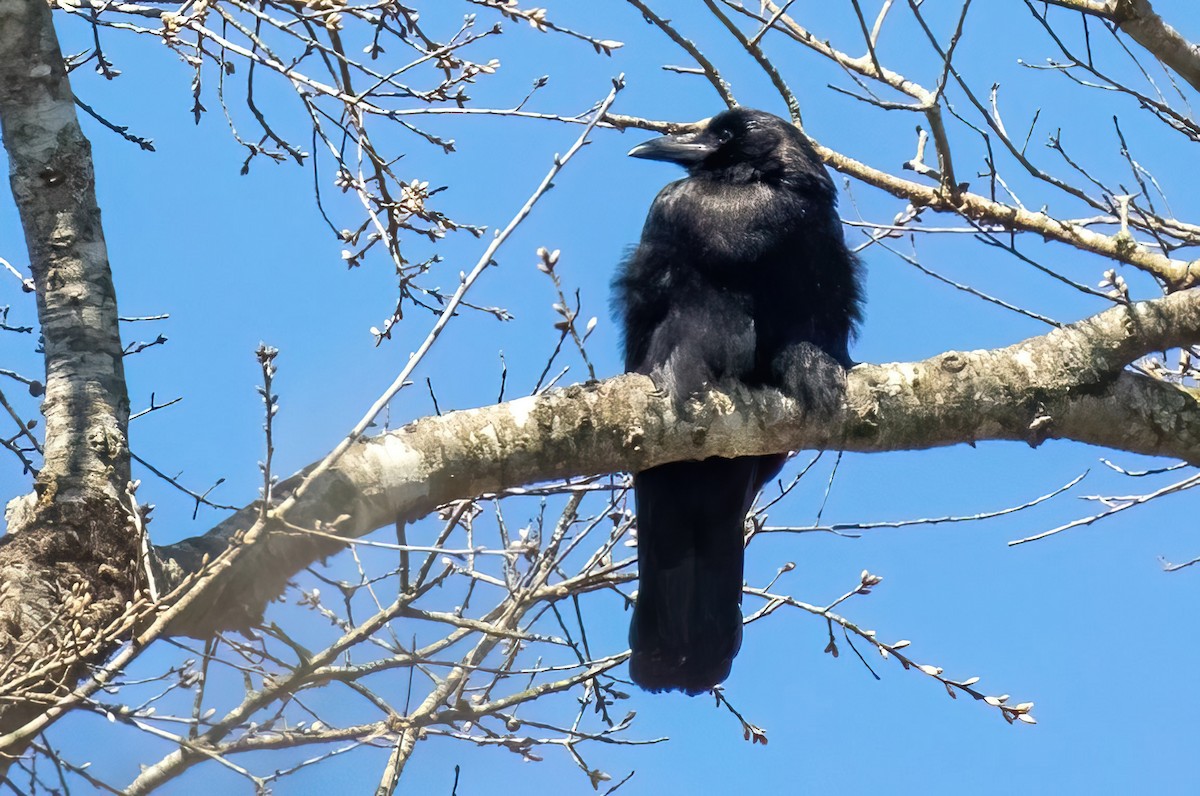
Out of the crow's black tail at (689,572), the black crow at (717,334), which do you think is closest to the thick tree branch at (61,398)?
the black crow at (717,334)

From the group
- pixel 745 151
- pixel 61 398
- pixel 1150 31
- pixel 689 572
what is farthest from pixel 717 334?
pixel 61 398

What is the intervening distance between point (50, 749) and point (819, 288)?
2.72 meters

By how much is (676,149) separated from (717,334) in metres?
1.14

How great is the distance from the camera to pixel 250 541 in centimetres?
218

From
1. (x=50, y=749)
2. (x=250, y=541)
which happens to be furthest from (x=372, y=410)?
(x=50, y=749)

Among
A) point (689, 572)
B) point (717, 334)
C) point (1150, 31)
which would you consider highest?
point (1150, 31)

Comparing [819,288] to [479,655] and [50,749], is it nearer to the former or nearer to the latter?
[479,655]

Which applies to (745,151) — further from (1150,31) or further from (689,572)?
(689,572)

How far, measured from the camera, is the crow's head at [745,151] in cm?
428

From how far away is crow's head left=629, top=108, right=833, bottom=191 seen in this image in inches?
168

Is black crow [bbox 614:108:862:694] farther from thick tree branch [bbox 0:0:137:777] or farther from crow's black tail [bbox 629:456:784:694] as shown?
thick tree branch [bbox 0:0:137:777]

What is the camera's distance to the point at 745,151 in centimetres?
443

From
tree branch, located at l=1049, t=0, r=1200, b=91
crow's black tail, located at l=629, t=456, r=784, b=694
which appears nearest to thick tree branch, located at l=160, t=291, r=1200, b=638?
crow's black tail, located at l=629, t=456, r=784, b=694

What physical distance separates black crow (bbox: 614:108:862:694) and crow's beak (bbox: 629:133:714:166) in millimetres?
213
